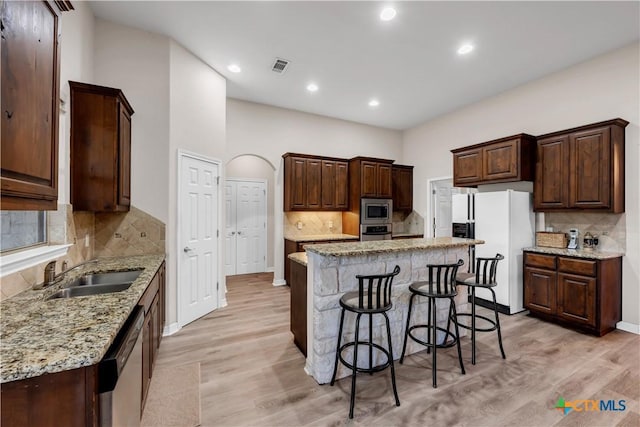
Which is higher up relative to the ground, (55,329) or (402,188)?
(402,188)

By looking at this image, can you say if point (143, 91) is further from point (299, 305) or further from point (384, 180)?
point (384, 180)

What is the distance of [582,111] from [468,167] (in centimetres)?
151

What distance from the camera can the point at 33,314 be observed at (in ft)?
4.45

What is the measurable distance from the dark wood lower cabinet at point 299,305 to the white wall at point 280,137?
2315 mm

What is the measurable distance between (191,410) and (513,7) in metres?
4.54

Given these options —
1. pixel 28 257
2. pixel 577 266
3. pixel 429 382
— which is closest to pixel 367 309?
pixel 429 382

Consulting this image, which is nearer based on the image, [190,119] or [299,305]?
[299,305]

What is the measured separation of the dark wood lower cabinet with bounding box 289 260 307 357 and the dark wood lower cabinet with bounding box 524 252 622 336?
3188 mm

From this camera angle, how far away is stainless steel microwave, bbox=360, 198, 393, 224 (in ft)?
17.7

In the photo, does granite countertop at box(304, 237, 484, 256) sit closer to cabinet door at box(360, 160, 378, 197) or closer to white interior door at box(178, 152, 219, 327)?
white interior door at box(178, 152, 219, 327)

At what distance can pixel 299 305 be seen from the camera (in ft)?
9.09

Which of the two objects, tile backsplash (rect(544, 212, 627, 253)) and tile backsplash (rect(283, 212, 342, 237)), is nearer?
tile backsplash (rect(544, 212, 627, 253))

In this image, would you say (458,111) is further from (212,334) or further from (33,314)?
(33,314)

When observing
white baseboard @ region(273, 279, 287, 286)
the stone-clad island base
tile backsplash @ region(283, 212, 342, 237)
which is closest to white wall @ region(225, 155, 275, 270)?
tile backsplash @ region(283, 212, 342, 237)
